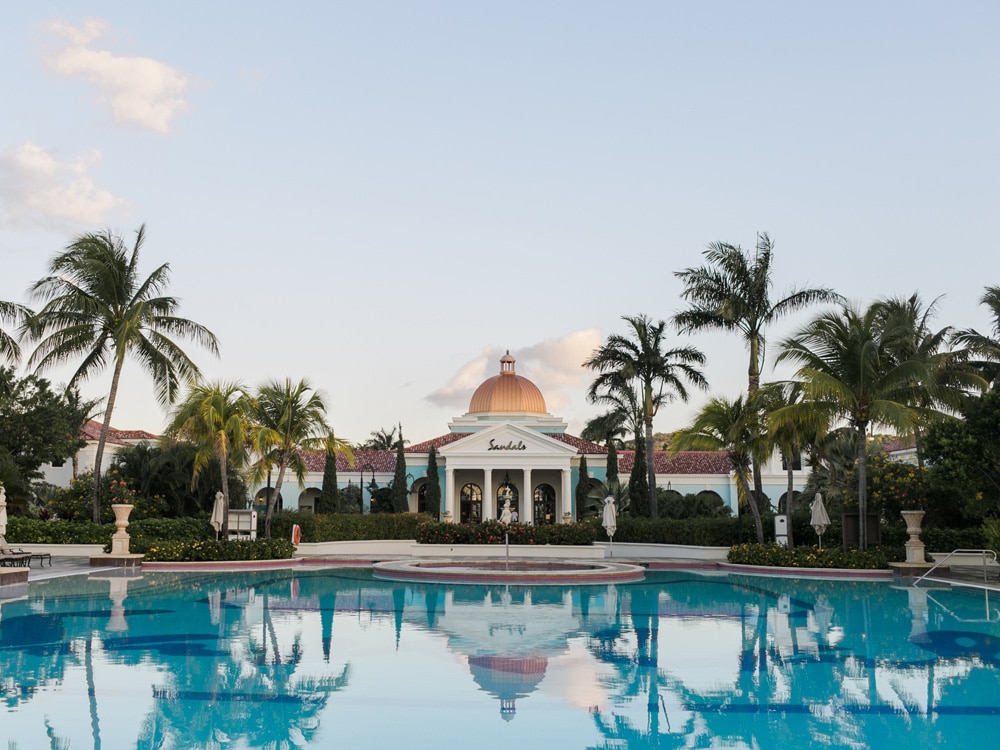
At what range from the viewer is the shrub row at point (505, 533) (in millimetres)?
35719

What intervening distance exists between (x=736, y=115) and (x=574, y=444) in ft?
118

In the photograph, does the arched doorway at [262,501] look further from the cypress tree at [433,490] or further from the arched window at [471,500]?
the arched window at [471,500]

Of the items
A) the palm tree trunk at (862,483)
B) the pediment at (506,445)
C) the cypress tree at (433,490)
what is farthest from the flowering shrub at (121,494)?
the palm tree trunk at (862,483)

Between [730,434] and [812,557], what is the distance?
14.5 ft

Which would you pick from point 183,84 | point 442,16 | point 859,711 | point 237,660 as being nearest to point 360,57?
point 442,16

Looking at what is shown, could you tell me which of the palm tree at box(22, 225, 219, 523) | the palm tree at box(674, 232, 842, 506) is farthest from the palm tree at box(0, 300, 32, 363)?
the palm tree at box(674, 232, 842, 506)

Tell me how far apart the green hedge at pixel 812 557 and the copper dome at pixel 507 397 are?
33.3m

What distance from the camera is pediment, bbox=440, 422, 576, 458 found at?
177ft

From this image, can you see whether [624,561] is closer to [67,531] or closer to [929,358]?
[929,358]

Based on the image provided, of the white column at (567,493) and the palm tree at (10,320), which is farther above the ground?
the palm tree at (10,320)

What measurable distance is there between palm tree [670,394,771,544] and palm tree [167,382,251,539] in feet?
46.0

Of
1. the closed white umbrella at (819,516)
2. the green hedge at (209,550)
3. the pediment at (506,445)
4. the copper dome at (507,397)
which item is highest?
the copper dome at (507,397)

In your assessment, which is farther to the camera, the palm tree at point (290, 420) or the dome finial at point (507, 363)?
the dome finial at point (507, 363)

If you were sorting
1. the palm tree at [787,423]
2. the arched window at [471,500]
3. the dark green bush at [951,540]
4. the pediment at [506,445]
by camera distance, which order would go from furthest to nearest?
the arched window at [471,500]
the pediment at [506,445]
the dark green bush at [951,540]
the palm tree at [787,423]
